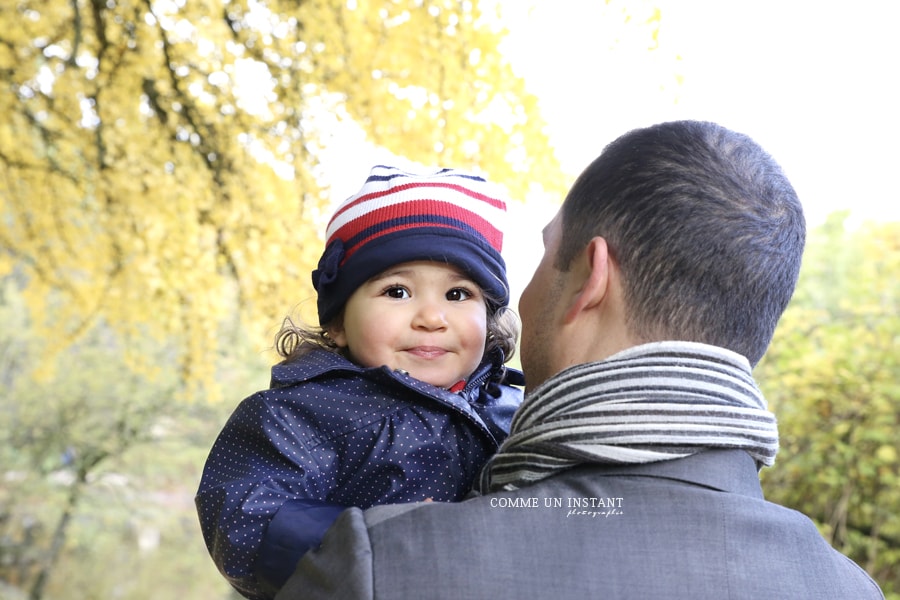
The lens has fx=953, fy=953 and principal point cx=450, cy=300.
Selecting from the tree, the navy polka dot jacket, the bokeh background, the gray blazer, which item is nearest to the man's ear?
the gray blazer

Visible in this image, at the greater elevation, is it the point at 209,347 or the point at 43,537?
the point at 209,347

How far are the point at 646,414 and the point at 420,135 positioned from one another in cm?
327

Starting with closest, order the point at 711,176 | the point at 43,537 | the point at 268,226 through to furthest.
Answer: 1. the point at 711,176
2. the point at 268,226
3. the point at 43,537

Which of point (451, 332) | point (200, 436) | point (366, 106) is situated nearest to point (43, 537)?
point (200, 436)

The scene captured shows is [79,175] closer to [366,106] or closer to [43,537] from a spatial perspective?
[366,106]

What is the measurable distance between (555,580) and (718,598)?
194 mm

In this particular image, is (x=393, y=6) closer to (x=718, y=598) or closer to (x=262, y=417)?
(x=262, y=417)

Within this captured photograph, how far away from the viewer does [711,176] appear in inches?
51.1

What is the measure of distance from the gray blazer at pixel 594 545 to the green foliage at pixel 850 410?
3.86 m

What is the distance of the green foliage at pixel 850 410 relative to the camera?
4785 mm

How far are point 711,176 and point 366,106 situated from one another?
130 inches

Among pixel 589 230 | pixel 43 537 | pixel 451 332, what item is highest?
pixel 589 230

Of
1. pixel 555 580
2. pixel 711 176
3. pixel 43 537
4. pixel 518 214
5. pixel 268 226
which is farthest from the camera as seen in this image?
pixel 43 537

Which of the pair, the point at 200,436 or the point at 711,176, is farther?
the point at 200,436
